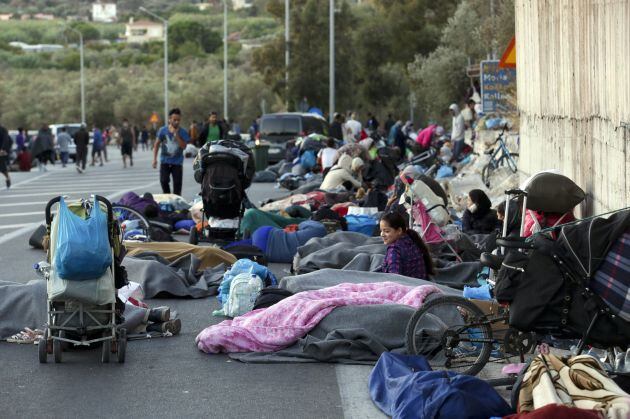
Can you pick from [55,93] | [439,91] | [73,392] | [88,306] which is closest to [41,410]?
[73,392]

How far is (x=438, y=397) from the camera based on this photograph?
299 inches

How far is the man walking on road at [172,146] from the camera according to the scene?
22.8m

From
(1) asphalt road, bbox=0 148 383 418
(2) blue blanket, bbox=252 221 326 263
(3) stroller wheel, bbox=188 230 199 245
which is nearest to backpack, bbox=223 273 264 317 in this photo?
(1) asphalt road, bbox=0 148 383 418

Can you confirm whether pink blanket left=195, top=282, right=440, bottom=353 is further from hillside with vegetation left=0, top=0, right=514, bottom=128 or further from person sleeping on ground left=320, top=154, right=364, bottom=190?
hillside with vegetation left=0, top=0, right=514, bottom=128

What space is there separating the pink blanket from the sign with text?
22.6 metres

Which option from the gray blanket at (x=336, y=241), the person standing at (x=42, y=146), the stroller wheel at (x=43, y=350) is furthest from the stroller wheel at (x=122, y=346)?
the person standing at (x=42, y=146)

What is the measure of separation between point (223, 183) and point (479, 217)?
3.40 m

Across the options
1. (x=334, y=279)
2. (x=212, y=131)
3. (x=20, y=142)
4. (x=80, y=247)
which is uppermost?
(x=20, y=142)

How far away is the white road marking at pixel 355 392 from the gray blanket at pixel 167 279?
4049 millimetres

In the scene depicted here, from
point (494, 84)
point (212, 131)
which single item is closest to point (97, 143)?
point (494, 84)

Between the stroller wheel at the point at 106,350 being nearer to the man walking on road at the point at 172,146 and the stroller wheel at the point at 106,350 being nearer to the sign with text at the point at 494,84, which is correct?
the man walking on road at the point at 172,146

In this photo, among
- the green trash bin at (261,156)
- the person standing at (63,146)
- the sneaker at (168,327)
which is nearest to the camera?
the sneaker at (168,327)

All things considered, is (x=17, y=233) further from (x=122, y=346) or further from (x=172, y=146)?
(x=122, y=346)

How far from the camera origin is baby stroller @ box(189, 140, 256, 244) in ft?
56.9
